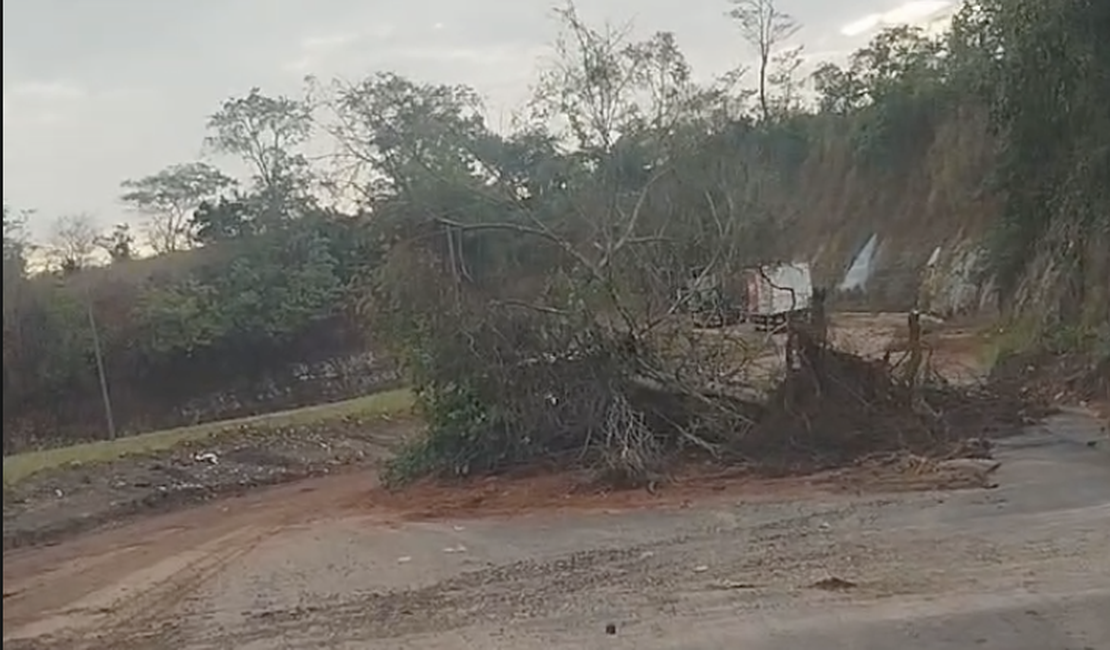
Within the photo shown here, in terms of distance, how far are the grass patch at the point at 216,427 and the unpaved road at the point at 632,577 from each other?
692mm

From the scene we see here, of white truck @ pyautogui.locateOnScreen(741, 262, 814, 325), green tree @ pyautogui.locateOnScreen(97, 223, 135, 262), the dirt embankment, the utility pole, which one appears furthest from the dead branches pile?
the dirt embankment

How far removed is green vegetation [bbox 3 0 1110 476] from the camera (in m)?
12.4

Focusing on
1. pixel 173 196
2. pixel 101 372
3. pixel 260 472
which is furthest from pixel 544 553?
pixel 260 472

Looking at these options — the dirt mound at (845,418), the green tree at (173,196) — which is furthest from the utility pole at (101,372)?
the dirt mound at (845,418)

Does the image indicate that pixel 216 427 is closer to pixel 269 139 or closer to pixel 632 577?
pixel 269 139

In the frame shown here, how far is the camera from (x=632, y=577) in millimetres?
8031

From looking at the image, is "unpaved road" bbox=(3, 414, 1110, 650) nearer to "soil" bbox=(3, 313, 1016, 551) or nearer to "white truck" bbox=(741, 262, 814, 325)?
"soil" bbox=(3, 313, 1016, 551)

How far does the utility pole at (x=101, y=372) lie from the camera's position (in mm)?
9192

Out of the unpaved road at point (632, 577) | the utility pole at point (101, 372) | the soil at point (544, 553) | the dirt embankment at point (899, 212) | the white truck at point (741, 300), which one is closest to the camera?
the unpaved road at point (632, 577)

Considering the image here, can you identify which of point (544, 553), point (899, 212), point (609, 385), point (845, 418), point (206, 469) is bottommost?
point (544, 553)

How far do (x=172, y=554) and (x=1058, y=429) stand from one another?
760 centimetres

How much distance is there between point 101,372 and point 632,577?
15.1 feet

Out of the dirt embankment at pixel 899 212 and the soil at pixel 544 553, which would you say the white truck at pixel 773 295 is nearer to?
the soil at pixel 544 553

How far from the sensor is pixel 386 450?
1584 centimetres
